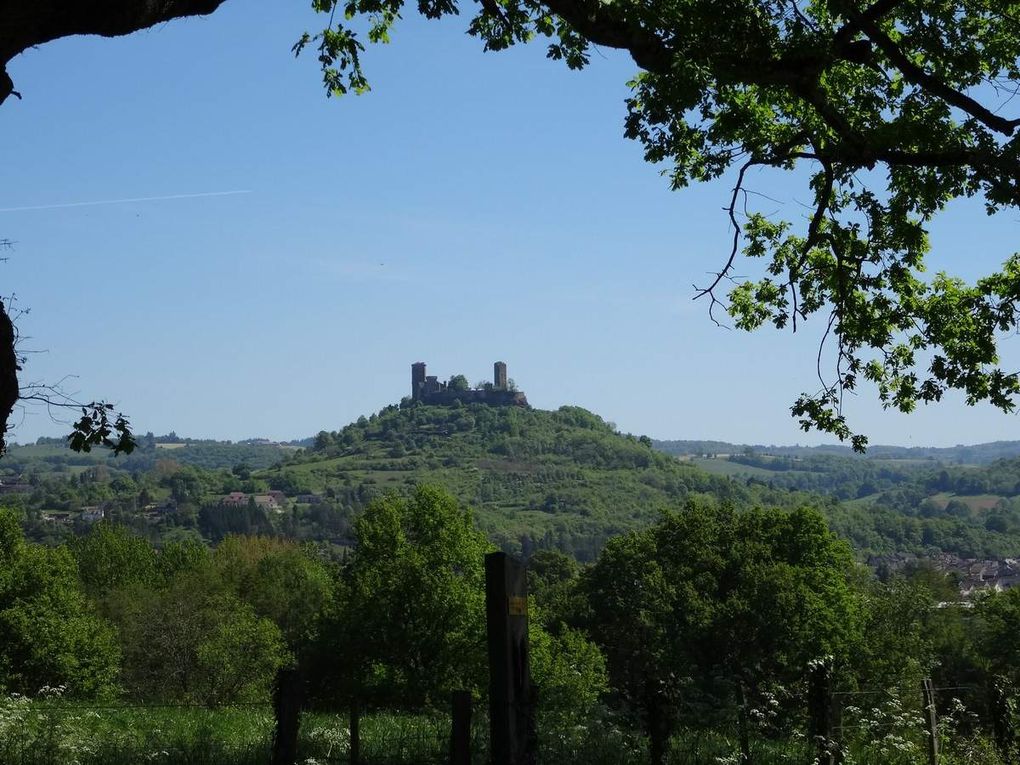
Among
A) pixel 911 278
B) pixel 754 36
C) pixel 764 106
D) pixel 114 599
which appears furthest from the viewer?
pixel 114 599

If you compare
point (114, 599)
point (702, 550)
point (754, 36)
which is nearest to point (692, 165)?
point (754, 36)

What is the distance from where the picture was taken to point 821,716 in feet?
33.8

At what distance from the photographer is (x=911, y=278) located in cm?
1253

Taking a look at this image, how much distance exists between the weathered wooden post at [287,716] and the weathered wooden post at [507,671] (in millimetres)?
3300

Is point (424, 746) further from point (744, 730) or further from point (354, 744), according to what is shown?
point (744, 730)

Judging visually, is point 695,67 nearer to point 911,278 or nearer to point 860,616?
point 911,278

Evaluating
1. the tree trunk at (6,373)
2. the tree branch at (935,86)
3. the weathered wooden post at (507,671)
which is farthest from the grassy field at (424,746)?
the tree branch at (935,86)

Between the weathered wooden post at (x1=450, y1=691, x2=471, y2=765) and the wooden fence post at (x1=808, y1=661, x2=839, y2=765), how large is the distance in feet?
10.7

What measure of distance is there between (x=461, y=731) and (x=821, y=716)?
3479 mm

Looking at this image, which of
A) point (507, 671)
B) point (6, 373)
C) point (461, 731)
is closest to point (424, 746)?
point (461, 731)

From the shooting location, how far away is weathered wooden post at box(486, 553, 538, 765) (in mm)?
6875

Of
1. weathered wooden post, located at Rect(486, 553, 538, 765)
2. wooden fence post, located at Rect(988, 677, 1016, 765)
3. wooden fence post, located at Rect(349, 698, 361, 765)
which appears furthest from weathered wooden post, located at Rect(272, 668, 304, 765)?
wooden fence post, located at Rect(988, 677, 1016, 765)

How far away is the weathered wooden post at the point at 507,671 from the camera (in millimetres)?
6875

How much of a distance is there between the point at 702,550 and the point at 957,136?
1722 inches
